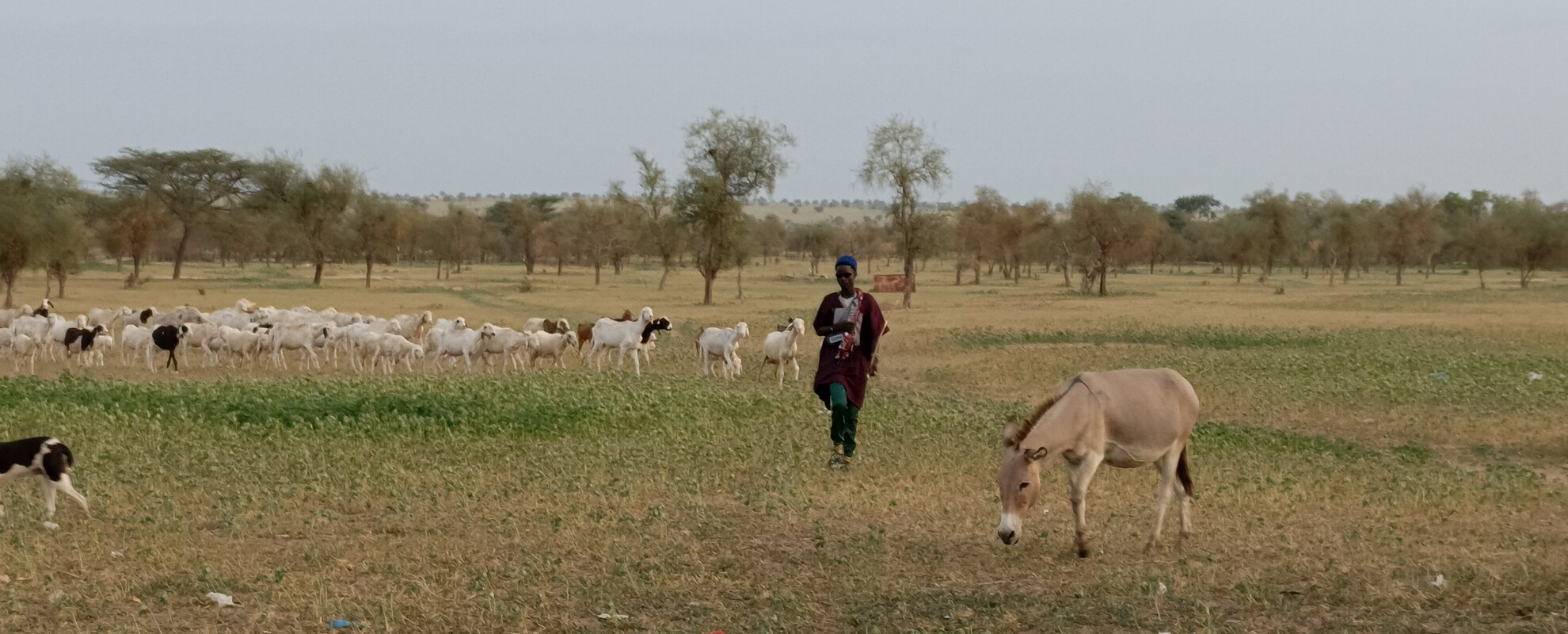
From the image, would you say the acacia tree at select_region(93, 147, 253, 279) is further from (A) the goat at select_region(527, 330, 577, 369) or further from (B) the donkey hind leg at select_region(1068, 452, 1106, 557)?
(B) the donkey hind leg at select_region(1068, 452, 1106, 557)

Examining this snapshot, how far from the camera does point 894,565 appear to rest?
8602mm

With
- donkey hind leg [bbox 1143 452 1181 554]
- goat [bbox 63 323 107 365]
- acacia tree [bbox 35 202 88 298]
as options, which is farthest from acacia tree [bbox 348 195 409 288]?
donkey hind leg [bbox 1143 452 1181 554]

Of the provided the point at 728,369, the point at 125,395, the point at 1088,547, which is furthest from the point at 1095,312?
the point at 1088,547

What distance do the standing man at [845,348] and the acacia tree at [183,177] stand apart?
64.7 metres

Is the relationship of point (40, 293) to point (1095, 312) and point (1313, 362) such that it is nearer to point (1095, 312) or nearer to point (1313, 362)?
point (1095, 312)

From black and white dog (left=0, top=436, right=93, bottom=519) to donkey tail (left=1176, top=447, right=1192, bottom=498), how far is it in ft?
26.8

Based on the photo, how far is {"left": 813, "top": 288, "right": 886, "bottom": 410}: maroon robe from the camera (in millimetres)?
12070

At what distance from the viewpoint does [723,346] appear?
2306 centimetres

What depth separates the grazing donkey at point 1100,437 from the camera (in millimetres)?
8430

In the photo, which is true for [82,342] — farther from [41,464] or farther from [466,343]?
[41,464]

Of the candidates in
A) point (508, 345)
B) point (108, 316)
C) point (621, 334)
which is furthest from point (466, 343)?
point (108, 316)

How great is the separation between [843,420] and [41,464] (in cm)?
666

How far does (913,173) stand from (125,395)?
124ft

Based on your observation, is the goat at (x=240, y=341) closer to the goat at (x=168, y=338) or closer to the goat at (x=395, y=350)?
the goat at (x=168, y=338)
